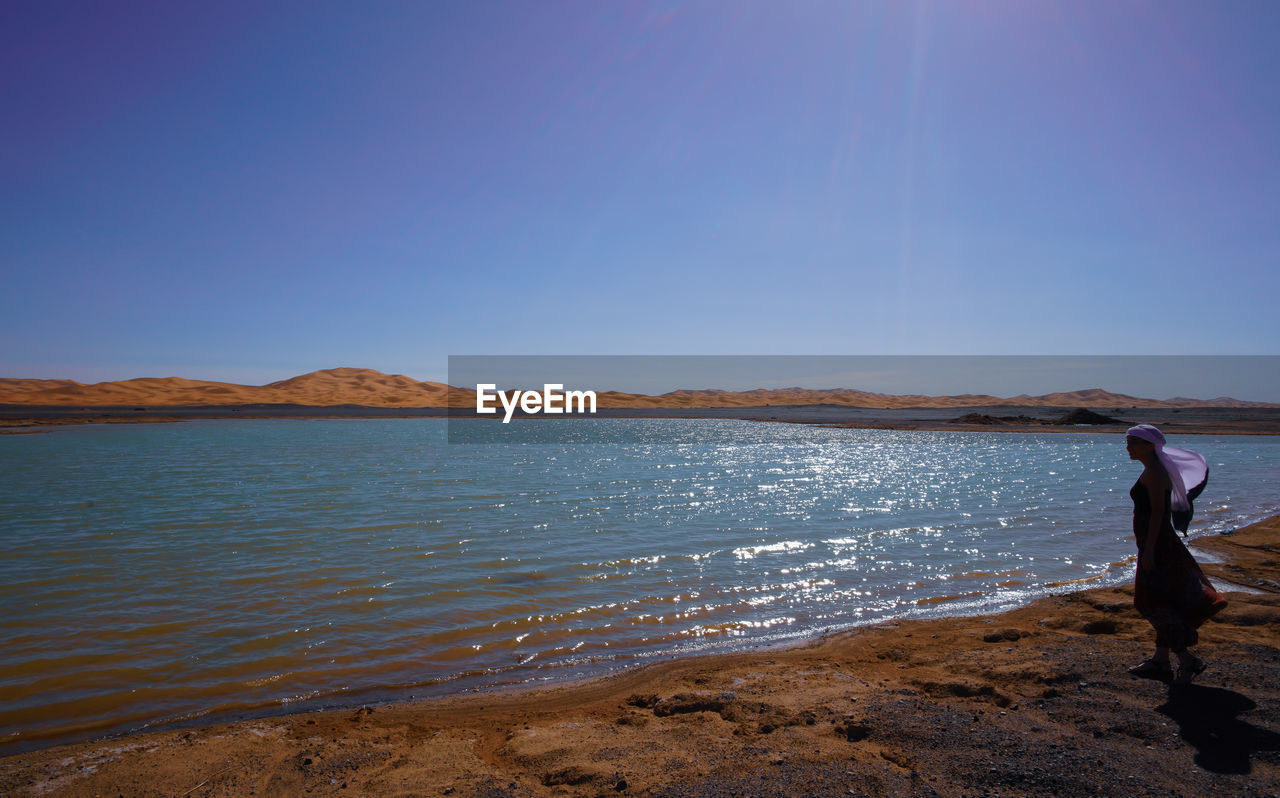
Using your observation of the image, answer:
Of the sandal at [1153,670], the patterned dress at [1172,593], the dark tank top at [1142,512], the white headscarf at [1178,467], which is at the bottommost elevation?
the sandal at [1153,670]

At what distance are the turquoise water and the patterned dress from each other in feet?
9.42

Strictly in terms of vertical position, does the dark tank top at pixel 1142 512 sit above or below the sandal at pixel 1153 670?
above

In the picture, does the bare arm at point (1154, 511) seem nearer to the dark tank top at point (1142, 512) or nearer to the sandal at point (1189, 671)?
the dark tank top at point (1142, 512)

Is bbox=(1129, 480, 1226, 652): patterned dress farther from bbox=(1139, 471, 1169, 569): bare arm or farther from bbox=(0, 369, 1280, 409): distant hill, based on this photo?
bbox=(0, 369, 1280, 409): distant hill

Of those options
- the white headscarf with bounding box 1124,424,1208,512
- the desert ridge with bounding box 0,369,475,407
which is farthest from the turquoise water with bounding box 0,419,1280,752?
the desert ridge with bounding box 0,369,475,407

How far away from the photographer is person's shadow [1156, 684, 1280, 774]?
141 inches

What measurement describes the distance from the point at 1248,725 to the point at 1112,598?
12.7 ft

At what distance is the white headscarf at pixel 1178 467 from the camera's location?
4980 millimetres

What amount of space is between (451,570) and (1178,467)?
8262 mm

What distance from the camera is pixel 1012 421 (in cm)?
5909

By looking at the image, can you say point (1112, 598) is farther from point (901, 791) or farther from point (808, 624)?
point (901, 791)

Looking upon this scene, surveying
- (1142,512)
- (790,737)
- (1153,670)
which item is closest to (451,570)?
(790,737)

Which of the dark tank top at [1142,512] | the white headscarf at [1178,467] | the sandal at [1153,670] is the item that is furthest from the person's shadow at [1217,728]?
the white headscarf at [1178,467]

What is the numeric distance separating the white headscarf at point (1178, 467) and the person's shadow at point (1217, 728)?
135 centimetres
